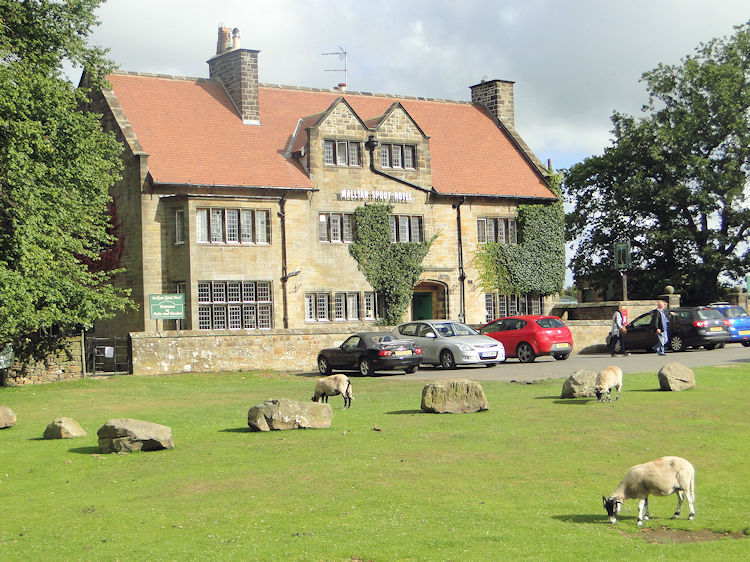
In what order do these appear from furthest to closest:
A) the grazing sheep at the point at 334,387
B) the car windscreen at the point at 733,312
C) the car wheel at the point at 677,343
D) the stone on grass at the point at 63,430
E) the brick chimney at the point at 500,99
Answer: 1. the brick chimney at the point at 500,99
2. the car windscreen at the point at 733,312
3. the car wheel at the point at 677,343
4. the grazing sheep at the point at 334,387
5. the stone on grass at the point at 63,430

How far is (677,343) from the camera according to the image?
39.2 meters

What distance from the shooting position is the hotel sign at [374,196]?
45625mm

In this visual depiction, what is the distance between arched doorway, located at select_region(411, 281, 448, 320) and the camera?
4844 centimetres

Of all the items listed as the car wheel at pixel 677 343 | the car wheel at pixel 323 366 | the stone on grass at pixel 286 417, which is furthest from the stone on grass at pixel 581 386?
the car wheel at pixel 677 343

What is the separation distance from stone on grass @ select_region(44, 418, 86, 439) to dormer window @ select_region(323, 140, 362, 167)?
28.2 meters

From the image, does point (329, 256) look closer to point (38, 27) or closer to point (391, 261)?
point (391, 261)

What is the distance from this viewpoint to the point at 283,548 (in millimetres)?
9977

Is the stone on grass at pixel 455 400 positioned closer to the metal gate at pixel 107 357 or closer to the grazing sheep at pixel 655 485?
the grazing sheep at pixel 655 485

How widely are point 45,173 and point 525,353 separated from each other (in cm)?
1786

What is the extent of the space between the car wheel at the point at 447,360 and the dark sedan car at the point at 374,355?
136cm

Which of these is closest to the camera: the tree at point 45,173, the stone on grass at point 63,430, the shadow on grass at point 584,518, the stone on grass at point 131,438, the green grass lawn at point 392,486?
the green grass lawn at point 392,486

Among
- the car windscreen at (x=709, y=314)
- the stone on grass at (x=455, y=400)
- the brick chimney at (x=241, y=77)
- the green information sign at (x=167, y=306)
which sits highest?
the brick chimney at (x=241, y=77)

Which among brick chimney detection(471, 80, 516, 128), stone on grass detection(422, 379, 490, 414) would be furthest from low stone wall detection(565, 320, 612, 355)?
stone on grass detection(422, 379, 490, 414)

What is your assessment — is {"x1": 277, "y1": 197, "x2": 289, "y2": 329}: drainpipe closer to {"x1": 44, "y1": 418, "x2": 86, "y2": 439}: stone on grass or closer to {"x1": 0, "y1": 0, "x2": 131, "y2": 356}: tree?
{"x1": 0, "y1": 0, "x2": 131, "y2": 356}: tree
